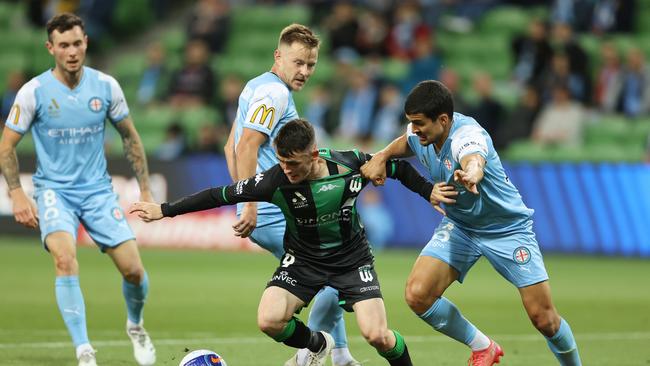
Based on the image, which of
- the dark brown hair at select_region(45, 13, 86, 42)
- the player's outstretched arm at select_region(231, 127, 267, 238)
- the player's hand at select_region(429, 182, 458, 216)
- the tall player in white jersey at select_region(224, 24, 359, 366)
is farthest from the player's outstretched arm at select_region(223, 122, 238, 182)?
the player's hand at select_region(429, 182, 458, 216)

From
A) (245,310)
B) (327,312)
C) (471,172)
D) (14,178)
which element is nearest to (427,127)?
(471,172)

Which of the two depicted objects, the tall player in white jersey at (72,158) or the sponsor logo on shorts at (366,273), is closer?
the sponsor logo on shorts at (366,273)

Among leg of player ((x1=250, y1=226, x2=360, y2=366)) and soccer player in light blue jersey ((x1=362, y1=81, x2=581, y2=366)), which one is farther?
leg of player ((x1=250, y1=226, x2=360, y2=366))

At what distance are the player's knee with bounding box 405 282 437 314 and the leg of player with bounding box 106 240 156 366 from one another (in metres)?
2.03

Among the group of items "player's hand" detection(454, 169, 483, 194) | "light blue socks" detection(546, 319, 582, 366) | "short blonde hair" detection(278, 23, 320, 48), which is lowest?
"light blue socks" detection(546, 319, 582, 366)

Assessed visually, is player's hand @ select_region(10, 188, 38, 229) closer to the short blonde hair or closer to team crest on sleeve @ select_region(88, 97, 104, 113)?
team crest on sleeve @ select_region(88, 97, 104, 113)

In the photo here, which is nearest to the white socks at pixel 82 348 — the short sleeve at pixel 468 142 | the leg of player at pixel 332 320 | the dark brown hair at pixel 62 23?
the leg of player at pixel 332 320

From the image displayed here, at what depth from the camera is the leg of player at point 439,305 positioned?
7.59 metres

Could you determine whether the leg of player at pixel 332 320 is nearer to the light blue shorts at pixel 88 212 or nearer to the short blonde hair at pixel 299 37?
the light blue shorts at pixel 88 212

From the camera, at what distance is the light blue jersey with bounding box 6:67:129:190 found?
8452 millimetres

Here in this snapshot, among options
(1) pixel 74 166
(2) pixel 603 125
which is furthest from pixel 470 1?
(1) pixel 74 166

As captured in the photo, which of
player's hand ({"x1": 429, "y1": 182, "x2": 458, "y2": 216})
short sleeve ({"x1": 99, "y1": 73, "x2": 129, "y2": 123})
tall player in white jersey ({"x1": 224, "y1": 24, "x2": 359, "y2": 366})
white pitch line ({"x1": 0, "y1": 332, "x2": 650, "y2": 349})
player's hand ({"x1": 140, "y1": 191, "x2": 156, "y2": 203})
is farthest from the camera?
white pitch line ({"x1": 0, "y1": 332, "x2": 650, "y2": 349})

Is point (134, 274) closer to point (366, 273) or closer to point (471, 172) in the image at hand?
point (366, 273)

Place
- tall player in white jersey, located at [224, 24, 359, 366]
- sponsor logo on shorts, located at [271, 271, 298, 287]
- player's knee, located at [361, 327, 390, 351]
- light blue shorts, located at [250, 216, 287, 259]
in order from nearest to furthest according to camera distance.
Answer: player's knee, located at [361, 327, 390, 351] → sponsor logo on shorts, located at [271, 271, 298, 287] → tall player in white jersey, located at [224, 24, 359, 366] → light blue shorts, located at [250, 216, 287, 259]
